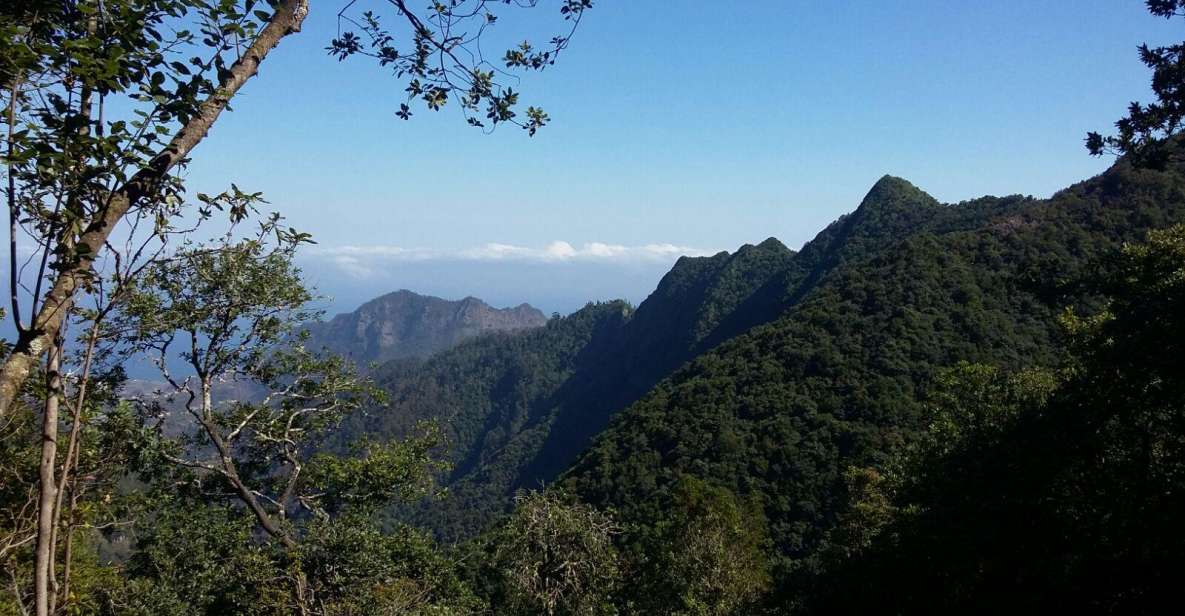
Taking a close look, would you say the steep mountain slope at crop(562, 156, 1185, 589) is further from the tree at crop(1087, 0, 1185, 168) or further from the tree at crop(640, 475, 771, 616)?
the tree at crop(1087, 0, 1185, 168)

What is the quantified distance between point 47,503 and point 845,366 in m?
39.5

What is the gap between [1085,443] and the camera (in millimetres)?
7750

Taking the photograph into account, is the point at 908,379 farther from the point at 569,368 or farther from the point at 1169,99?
the point at 569,368

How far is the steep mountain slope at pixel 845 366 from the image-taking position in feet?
101

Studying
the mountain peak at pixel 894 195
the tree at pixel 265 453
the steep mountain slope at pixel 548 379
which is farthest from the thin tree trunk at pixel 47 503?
the mountain peak at pixel 894 195

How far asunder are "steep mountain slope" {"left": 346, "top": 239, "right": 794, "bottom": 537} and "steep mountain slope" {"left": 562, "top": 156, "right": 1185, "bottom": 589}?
120 ft

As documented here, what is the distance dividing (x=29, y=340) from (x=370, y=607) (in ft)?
22.1

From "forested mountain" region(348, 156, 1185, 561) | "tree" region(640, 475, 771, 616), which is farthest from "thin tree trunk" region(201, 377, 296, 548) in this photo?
"tree" region(640, 475, 771, 616)

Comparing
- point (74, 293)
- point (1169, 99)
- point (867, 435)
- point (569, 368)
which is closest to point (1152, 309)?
point (1169, 99)

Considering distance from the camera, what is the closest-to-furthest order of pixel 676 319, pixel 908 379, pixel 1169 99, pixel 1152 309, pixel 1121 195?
1. pixel 1152 309
2. pixel 1169 99
3. pixel 908 379
4. pixel 1121 195
5. pixel 676 319

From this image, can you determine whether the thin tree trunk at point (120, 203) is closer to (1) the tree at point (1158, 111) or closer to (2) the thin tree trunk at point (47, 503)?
(2) the thin tree trunk at point (47, 503)

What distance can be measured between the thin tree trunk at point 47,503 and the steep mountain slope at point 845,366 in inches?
1088

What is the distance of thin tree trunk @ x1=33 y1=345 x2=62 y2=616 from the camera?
6.27 ft

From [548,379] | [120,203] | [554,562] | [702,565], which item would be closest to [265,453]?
[554,562]
